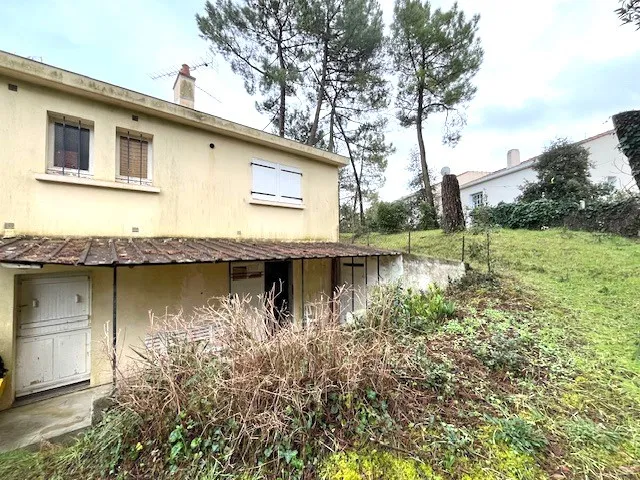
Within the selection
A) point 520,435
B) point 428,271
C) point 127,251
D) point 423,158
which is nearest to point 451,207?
point 423,158

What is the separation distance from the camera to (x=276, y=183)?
34.4 ft

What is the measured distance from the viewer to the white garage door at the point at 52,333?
6270 mm

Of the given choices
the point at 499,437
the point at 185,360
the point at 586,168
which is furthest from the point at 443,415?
the point at 586,168

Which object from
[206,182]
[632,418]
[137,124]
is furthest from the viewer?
[206,182]

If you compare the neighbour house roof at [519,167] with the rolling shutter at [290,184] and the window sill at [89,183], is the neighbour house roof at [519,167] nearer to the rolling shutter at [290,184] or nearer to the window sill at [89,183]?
the rolling shutter at [290,184]

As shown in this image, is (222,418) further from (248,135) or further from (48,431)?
(248,135)

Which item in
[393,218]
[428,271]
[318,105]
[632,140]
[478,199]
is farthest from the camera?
[478,199]

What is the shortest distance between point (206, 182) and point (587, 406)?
9.58m

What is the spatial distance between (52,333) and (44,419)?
1858 millimetres

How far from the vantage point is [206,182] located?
28.8 ft

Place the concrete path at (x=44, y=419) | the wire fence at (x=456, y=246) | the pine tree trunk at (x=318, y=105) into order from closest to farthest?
the concrete path at (x=44, y=419)
the wire fence at (x=456, y=246)
the pine tree trunk at (x=318, y=105)

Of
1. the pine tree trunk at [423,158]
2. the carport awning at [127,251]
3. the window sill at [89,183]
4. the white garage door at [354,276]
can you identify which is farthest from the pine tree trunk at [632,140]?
the pine tree trunk at [423,158]

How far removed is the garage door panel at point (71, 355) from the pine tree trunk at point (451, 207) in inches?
670

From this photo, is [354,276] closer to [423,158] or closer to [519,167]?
[423,158]
